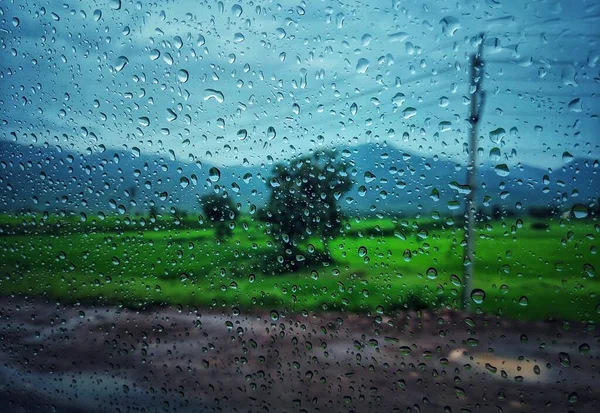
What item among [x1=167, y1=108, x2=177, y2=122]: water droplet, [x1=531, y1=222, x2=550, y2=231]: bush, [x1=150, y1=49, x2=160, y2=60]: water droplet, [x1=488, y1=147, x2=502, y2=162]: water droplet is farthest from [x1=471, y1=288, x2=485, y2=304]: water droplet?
[x1=150, y1=49, x2=160, y2=60]: water droplet

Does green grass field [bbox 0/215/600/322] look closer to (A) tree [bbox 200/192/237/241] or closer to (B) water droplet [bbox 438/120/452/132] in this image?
(A) tree [bbox 200/192/237/241]

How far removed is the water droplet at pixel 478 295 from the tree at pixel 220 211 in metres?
0.61

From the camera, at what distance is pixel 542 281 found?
1.08 metres

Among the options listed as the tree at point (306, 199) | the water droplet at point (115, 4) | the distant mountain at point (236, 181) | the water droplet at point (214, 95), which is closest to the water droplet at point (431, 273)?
the distant mountain at point (236, 181)

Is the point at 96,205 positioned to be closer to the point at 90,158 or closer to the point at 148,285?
the point at 90,158

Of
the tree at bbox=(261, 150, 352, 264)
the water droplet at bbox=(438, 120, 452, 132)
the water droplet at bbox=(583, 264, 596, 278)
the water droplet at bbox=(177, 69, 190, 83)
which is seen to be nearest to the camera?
the water droplet at bbox=(583, 264, 596, 278)

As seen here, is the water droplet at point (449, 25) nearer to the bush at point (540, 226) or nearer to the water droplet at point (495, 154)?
the water droplet at point (495, 154)

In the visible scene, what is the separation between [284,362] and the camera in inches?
51.4

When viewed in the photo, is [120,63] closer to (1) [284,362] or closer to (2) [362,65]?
(2) [362,65]

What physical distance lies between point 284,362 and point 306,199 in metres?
0.42

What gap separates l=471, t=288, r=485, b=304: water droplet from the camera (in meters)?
1.13

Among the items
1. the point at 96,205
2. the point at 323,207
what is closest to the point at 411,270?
the point at 323,207

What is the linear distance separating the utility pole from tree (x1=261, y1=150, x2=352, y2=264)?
287 millimetres

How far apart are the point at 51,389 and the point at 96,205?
605mm
